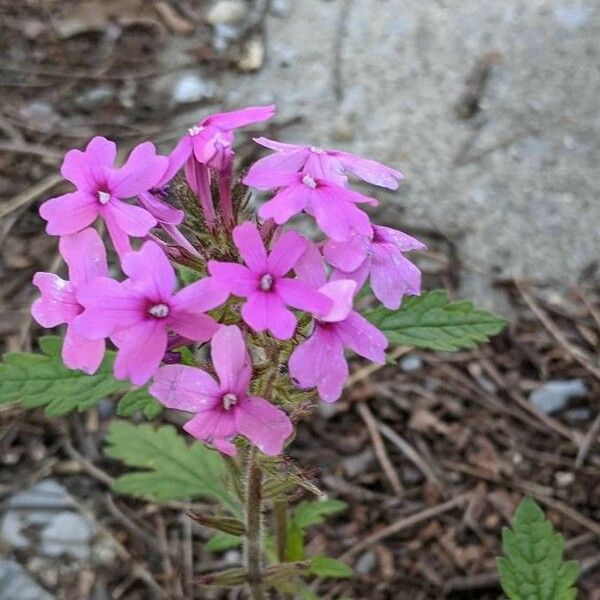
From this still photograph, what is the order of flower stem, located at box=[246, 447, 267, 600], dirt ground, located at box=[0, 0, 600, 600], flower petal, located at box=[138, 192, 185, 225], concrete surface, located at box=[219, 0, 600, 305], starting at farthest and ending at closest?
concrete surface, located at box=[219, 0, 600, 305], dirt ground, located at box=[0, 0, 600, 600], flower stem, located at box=[246, 447, 267, 600], flower petal, located at box=[138, 192, 185, 225]

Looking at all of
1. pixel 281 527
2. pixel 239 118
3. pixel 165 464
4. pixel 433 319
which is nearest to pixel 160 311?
pixel 239 118

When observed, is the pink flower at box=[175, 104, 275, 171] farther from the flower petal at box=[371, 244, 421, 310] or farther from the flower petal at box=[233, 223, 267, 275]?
the flower petal at box=[371, 244, 421, 310]

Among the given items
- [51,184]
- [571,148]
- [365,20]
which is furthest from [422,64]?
[51,184]

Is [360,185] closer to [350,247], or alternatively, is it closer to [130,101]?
[130,101]

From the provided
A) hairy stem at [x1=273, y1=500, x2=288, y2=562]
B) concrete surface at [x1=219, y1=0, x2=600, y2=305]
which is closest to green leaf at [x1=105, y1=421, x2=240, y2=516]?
hairy stem at [x1=273, y1=500, x2=288, y2=562]

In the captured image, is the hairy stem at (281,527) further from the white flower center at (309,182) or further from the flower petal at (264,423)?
the white flower center at (309,182)

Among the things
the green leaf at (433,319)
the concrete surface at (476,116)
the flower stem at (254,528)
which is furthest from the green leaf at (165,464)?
the concrete surface at (476,116)

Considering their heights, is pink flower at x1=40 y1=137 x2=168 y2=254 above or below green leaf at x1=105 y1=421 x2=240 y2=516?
above
